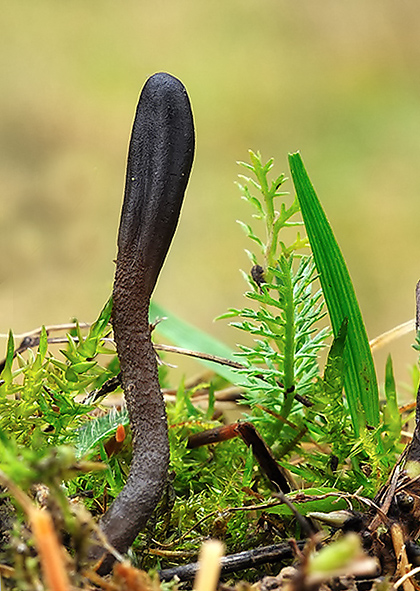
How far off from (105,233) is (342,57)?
1654mm

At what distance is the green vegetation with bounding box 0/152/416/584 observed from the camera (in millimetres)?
722

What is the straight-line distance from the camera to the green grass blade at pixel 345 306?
2.57 ft

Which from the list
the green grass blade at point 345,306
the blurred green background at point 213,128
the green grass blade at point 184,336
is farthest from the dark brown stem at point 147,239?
the blurred green background at point 213,128

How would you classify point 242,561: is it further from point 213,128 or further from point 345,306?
point 213,128

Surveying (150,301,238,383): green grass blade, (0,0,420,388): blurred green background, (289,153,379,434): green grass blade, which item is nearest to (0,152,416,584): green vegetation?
(289,153,379,434): green grass blade

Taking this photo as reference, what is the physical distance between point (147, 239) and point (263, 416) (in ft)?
1.07

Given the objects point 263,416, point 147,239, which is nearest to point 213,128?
point 263,416

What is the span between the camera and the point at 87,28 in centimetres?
329

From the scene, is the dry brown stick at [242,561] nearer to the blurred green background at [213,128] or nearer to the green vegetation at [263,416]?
the green vegetation at [263,416]

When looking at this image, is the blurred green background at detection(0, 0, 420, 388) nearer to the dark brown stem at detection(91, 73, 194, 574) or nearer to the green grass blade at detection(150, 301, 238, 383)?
the green grass blade at detection(150, 301, 238, 383)

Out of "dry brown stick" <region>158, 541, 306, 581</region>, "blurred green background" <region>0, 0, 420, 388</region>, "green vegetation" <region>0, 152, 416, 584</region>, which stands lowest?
"dry brown stick" <region>158, 541, 306, 581</region>

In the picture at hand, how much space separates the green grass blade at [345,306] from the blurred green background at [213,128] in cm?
160

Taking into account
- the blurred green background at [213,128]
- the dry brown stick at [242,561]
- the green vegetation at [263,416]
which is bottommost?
the dry brown stick at [242,561]

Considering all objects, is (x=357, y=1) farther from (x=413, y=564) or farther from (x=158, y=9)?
(x=413, y=564)
